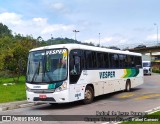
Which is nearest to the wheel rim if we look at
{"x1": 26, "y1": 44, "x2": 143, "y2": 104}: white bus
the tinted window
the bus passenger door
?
{"x1": 26, "y1": 44, "x2": 143, "y2": 104}: white bus

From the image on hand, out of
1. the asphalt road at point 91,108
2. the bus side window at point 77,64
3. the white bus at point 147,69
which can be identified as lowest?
the asphalt road at point 91,108

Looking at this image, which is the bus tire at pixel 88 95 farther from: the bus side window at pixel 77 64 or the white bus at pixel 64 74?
the bus side window at pixel 77 64

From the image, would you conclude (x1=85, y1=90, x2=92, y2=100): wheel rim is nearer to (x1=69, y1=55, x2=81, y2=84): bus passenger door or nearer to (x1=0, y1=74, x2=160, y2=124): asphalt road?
(x1=0, y1=74, x2=160, y2=124): asphalt road

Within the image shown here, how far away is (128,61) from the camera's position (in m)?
Result: 25.1

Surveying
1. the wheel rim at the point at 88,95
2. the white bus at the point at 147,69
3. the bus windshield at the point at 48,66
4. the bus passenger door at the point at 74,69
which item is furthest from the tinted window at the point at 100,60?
the white bus at the point at 147,69

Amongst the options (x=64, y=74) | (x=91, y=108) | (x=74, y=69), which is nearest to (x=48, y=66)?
(x=64, y=74)

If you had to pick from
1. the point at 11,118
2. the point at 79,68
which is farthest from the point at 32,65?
the point at 11,118

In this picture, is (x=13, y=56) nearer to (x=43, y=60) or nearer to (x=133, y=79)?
(x=133, y=79)

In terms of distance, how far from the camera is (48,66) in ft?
52.0

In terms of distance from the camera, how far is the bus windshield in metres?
15.6

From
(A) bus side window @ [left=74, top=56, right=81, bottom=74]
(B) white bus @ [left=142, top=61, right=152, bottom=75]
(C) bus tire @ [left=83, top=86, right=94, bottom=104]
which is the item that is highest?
(A) bus side window @ [left=74, top=56, right=81, bottom=74]

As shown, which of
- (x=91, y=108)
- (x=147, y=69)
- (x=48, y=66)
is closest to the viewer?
(x=91, y=108)

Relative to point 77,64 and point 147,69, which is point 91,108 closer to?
point 77,64

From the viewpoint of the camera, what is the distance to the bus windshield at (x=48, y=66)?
613 inches
